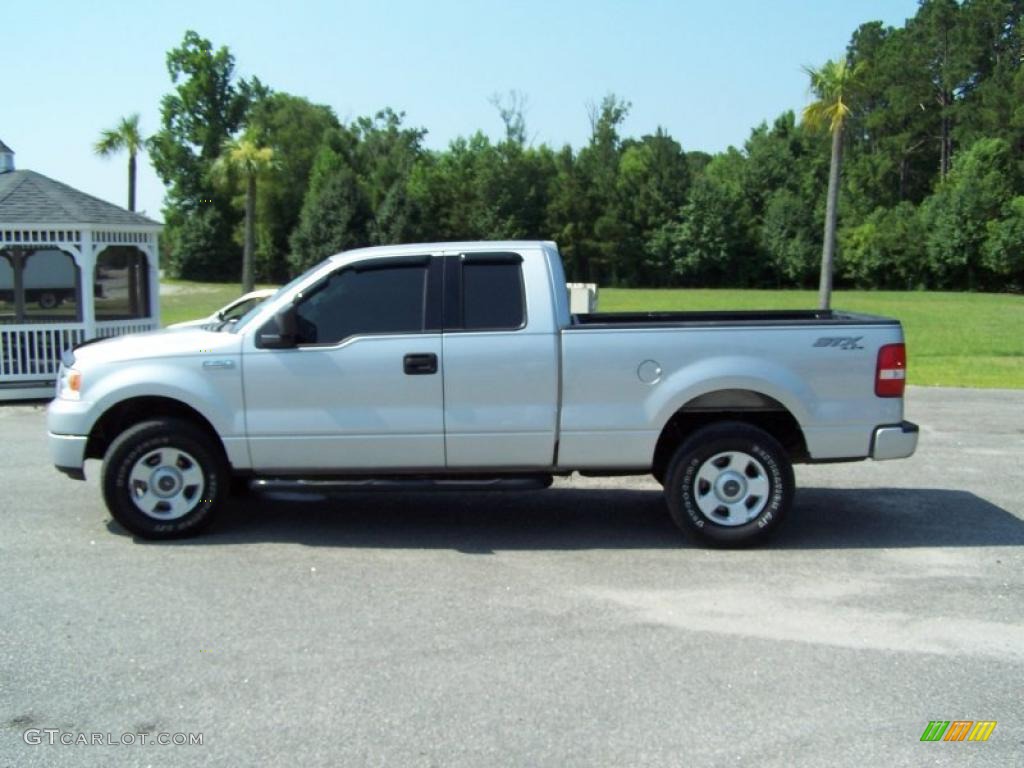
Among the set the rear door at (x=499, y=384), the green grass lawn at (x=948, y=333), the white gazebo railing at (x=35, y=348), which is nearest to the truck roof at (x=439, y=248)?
the rear door at (x=499, y=384)

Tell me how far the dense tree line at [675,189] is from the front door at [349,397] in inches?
2775

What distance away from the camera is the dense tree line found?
7788 centimetres

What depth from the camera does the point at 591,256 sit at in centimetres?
8631

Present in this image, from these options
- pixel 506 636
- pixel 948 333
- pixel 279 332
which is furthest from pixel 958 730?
pixel 948 333

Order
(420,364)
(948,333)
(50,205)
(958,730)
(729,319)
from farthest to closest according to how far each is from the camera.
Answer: (948,333) → (50,205) → (729,319) → (420,364) → (958,730)

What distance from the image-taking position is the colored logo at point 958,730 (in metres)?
4.11

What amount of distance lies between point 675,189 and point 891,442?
82.4 meters

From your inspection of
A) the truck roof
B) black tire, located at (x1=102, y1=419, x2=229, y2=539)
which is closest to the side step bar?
black tire, located at (x1=102, y1=419, x2=229, y2=539)

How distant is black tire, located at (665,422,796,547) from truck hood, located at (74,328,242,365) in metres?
3.07

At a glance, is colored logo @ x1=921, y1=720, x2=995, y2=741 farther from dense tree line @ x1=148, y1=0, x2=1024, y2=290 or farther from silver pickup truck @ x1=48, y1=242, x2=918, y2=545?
dense tree line @ x1=148, y1=0, x2=1024, y2=290

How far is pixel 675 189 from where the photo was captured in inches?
3403

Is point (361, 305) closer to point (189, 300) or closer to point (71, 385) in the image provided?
point (71, 385)

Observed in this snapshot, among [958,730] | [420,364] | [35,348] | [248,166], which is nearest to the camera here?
[958,730]

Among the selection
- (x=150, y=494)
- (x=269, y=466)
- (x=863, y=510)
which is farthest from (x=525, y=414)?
(x=863, y=510)
